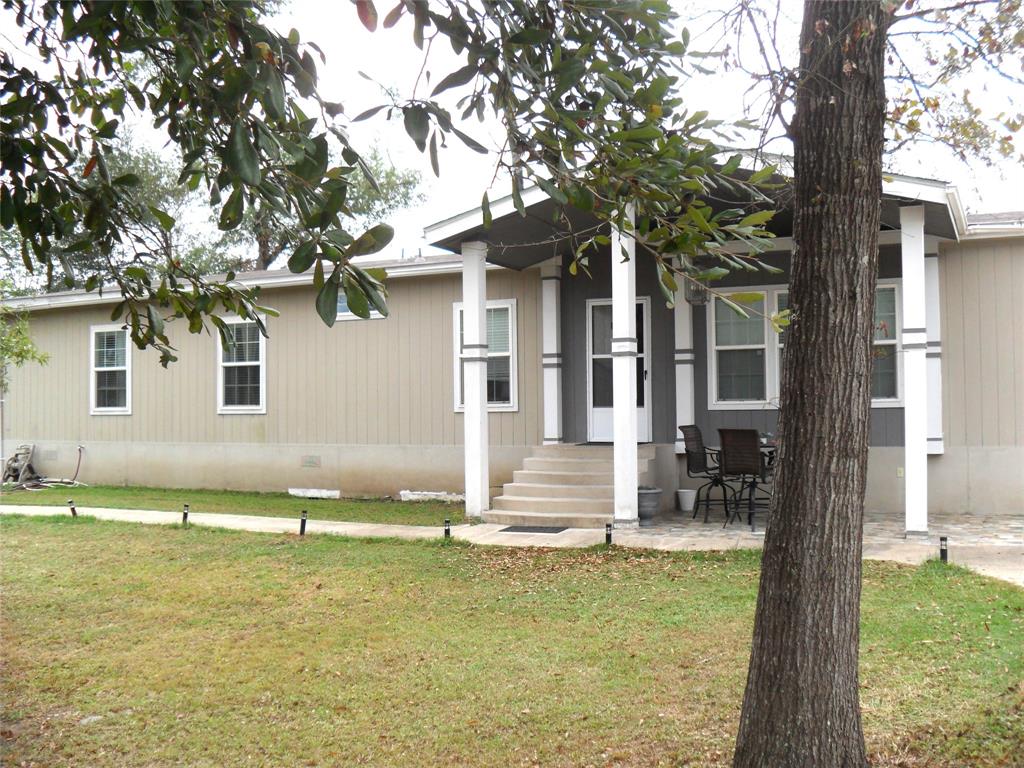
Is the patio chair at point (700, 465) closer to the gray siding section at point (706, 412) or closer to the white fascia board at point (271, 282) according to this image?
the gray siding section at point (706, 412)

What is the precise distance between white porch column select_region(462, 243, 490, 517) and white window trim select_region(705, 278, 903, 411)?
2.99 m

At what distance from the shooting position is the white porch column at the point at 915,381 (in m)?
8.60

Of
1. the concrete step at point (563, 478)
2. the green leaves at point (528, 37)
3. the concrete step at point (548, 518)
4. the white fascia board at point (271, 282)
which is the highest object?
the white fascia board at point (271, 282)

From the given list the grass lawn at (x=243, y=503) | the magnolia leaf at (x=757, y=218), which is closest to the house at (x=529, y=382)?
the grass lawn at (x=243, y=503)

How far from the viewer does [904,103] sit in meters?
3.87

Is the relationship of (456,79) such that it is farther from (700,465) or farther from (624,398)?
(700,465)

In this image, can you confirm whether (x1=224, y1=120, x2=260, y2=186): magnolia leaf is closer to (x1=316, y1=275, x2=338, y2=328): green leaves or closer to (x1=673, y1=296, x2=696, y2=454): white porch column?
(x1=316, y1=275, x2=338, y2=328): green leaves

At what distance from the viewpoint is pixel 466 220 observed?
10031mm

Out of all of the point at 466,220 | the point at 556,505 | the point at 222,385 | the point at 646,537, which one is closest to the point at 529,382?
the point at 556,505

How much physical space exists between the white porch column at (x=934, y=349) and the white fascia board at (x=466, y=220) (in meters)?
4.58

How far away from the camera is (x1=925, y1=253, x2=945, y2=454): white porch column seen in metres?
10.2

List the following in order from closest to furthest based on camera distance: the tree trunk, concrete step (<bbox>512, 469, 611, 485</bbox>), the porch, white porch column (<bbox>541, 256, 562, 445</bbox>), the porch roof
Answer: the tree trunk < the porch roof < the porch < concrete step (<bbox>512, 469, 611, 485</bbox>) < white porch column (<bbox>541, 256, 562, 445</bbox>)

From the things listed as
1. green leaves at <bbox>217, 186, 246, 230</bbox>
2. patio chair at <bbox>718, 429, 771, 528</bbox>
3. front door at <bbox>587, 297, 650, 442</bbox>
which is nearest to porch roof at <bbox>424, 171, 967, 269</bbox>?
front door at <bbox>587, 297, 650, 442</bbox>

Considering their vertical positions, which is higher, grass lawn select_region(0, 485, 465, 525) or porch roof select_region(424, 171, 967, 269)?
porch roof select_region(424, 171, 967, 269)
